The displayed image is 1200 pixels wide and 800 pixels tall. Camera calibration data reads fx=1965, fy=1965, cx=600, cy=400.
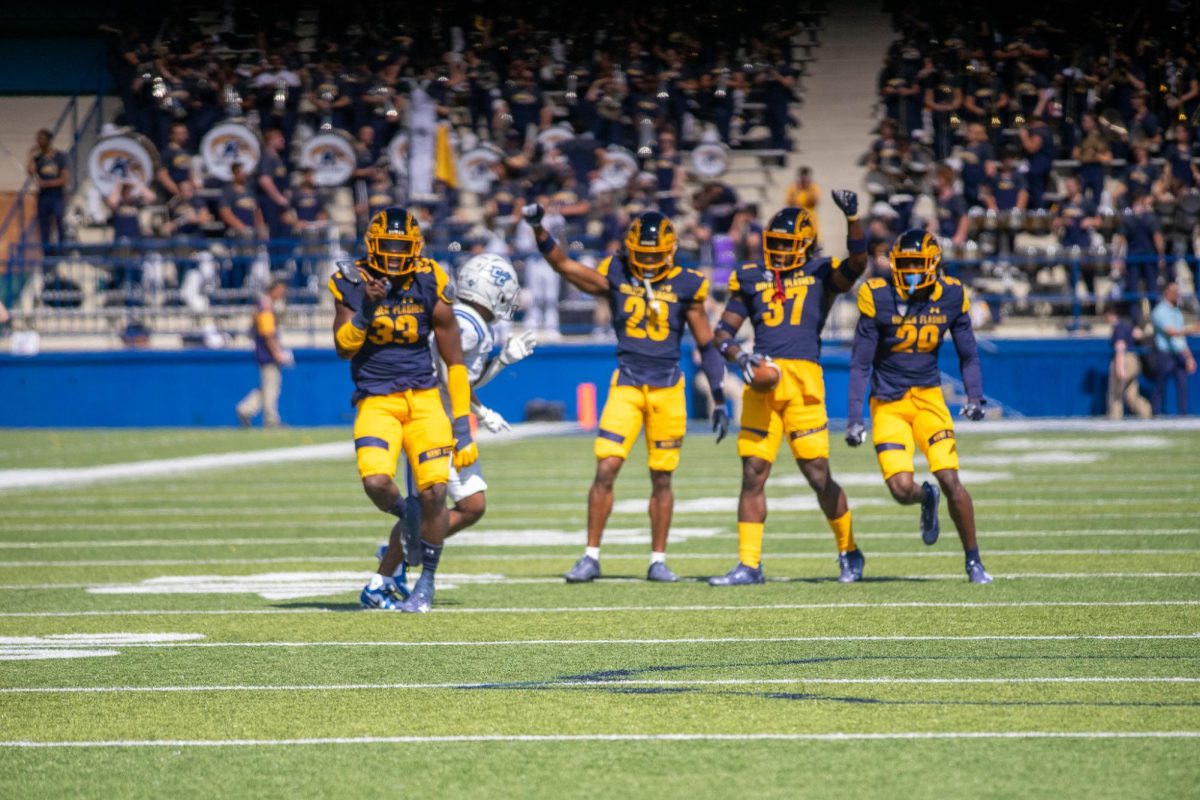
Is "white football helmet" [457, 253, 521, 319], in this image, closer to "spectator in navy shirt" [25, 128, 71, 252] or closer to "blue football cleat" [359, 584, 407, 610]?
"blue football cleat" [359, 584, 407, 610]

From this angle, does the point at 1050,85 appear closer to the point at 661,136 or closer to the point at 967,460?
the point at 661,136

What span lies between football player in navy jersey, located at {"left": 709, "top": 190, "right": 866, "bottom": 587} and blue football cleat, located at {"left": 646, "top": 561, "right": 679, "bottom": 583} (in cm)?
27

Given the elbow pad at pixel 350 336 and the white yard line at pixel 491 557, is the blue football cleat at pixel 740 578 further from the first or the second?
the elbow pad at pixel 350 336

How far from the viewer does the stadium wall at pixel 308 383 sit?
24094 mm

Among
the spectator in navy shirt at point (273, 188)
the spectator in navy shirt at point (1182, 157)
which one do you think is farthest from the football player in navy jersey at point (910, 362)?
the spectator in navy shirt at point (273, 188)

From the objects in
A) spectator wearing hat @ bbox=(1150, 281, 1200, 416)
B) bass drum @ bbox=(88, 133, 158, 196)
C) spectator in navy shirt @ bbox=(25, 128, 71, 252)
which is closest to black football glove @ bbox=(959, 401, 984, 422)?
spectator wearing hat @ bbox=(1150, 281, 1200, 416)

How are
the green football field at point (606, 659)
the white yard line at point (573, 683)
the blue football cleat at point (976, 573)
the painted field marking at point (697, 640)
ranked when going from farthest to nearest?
1. the blue football cleat at point (976, 573)
2. the painted field marking at point (697, 640)
3. the white yard line at point (573, 683)
4. the green football field at point (606, 659)

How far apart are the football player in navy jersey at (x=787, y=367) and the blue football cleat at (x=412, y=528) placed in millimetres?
1744

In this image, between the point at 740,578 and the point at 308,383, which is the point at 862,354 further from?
the point at 308,383

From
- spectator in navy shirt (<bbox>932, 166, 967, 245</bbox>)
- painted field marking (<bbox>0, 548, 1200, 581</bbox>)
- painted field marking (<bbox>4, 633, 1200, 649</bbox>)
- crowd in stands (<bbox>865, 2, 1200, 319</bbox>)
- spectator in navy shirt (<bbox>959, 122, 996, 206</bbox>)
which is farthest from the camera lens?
spectator in navy shirt (<bbox>959, 122, 996, 206</bbox>)

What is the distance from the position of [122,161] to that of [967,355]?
20443 mm

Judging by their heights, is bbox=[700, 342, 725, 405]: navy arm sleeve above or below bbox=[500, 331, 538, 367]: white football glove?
below

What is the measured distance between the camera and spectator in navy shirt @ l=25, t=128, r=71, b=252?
2714 centimetres

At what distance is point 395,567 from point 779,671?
275 cm
